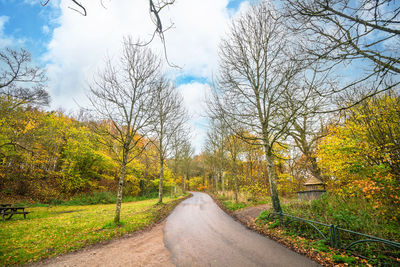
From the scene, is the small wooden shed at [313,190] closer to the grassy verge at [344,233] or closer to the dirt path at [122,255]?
the grassy verge at [344,233]

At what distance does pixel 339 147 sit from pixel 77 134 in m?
25.6

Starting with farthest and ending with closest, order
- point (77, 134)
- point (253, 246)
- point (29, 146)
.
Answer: point (77, 134)
point (29, 146)
point (253, 246)

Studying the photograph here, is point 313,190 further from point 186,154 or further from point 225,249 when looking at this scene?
point 186,154

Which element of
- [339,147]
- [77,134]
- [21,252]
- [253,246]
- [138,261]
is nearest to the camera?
[138,261]

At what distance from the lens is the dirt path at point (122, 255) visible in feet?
13.8

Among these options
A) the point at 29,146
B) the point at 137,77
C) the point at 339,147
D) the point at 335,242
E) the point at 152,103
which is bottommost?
the point at 335,242

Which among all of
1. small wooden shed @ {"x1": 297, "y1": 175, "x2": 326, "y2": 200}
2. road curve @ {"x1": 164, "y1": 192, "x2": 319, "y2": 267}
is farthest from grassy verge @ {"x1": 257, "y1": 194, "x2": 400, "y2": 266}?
small wooden shed @ {"x1": 297, "y1": 175, "x2": 326, "y2": 200}

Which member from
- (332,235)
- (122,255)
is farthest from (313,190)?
(122,255)

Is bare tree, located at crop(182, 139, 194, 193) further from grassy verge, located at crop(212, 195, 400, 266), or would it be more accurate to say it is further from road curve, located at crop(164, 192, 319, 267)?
grassy verge, located at crop(212, 195, 400, 266)

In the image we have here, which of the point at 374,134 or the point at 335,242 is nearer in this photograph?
the point at 335,242

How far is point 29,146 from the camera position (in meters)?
16.8

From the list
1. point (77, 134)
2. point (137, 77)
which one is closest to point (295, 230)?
point (137, 77)

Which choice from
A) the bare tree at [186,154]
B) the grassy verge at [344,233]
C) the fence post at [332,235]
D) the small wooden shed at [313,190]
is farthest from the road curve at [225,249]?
the bare tree at [186,154]

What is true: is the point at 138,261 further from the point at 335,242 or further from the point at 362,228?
the point at 362,228
